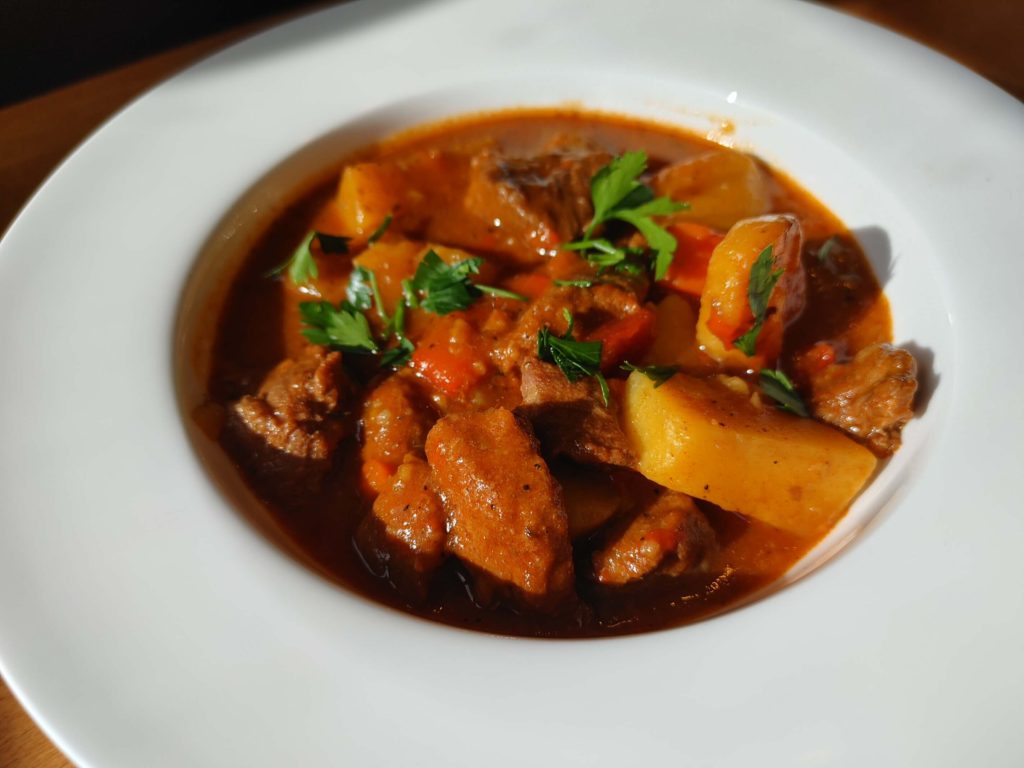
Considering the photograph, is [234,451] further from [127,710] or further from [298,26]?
[298,26]

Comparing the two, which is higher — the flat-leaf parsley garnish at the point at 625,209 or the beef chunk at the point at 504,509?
the flat-leaf parsley garnish at the point at 625,209

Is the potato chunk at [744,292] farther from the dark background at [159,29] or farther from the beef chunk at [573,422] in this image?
the dark background at [159,29]

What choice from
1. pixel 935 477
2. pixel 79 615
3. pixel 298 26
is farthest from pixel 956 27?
pixel 79 615

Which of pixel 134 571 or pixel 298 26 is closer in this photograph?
pixel 134 571

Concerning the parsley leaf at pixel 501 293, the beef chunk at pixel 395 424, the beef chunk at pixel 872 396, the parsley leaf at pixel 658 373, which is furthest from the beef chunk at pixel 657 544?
the parsley leaf at pixel 501 293

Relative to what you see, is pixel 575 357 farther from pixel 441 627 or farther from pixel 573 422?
pixel 441 627

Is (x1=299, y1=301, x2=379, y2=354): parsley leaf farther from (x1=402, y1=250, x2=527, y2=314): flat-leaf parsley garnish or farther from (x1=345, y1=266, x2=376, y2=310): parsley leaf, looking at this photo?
(x1=402, y1=250, x2=527, y2=314): flat-leaf parsley garnish
